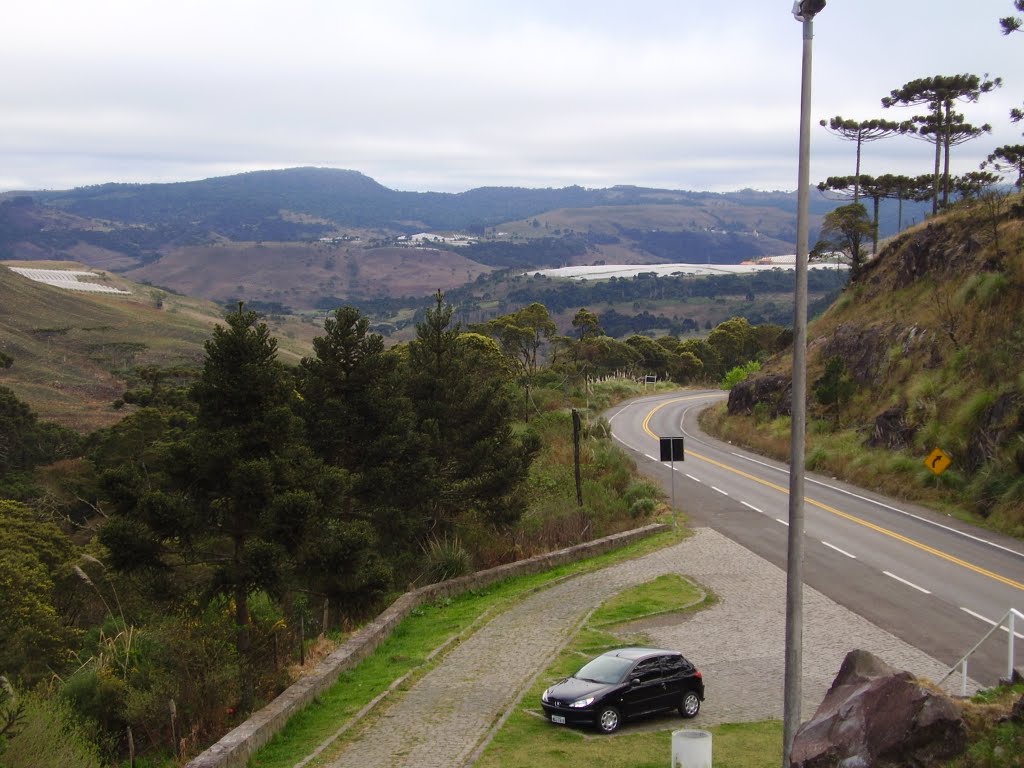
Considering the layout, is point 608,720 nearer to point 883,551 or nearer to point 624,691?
point 624,691

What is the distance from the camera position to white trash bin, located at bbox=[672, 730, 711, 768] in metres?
10.7

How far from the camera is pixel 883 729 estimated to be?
852cm

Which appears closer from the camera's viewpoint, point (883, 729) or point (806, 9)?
point (883, 729)

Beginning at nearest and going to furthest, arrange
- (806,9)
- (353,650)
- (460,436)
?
1. (806,9)
2. (353,650)
3. (460,436)

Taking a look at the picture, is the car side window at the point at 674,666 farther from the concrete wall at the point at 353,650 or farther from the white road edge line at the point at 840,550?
the white road edge line at the point at 840,550

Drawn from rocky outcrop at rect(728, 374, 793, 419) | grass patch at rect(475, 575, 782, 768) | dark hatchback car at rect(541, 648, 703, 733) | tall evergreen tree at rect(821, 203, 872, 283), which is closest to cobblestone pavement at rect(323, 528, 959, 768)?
grass patch at rect(475, 575, 782, 768)

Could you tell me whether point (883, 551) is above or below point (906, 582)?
below

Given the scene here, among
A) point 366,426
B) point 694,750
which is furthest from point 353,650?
→ point 694,750

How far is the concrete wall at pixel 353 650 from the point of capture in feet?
41.2

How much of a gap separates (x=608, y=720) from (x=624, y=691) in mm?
423

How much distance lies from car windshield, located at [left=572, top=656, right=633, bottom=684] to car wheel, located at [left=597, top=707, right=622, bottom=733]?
0.39 m

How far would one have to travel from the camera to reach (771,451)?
43.1m

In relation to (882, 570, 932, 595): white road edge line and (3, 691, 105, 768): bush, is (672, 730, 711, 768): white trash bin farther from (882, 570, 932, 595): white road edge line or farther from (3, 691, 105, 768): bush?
(882, 570, 932, 595): white road edge line

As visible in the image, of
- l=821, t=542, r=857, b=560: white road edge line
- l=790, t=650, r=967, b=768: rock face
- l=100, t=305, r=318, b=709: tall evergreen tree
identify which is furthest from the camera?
l=821, t=542, r=857, b=560: white road edge line
